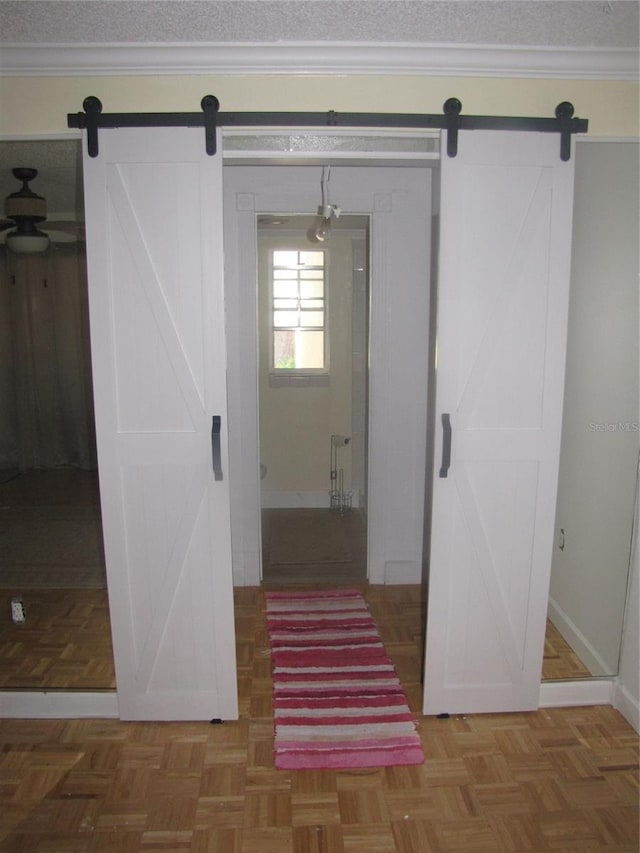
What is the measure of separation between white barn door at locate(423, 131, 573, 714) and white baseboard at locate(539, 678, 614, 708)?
0.09m

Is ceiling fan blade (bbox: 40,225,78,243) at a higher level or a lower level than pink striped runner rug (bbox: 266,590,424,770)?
higher

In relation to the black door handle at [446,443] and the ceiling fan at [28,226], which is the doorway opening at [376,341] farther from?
the black door handle at [446,443]

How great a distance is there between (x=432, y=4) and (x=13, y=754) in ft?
9.30

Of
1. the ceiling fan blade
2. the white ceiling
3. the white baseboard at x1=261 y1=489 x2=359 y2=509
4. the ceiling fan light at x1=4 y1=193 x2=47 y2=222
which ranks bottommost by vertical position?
the white baseboard at x1=261 y1=489 x2=359 y2=509

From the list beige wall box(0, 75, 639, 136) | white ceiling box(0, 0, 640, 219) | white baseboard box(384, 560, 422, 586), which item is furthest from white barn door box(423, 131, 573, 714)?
white baseboard box(384, 560, 422, 586)

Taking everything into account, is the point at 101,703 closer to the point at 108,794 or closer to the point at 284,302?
the point at 108,794

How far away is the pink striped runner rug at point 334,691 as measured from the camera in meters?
2.10

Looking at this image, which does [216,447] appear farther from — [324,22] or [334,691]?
[324,22]

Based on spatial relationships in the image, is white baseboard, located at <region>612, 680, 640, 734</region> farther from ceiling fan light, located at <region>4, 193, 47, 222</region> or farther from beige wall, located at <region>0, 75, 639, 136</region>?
ceiling fan light, located at <region>4, 193, 47, 222</region>

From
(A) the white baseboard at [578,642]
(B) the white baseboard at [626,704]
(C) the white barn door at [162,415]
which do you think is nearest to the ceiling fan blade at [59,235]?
(C) the white barn door at [162,415]

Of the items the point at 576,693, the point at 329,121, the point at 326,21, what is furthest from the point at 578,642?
the point at 326,21

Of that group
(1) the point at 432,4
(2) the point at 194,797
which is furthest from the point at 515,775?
(1) the point at 432,4

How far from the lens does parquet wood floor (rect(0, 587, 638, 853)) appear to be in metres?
1.75

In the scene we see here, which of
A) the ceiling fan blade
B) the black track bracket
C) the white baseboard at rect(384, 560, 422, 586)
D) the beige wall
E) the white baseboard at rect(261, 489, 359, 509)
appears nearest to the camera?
the black track bracket
